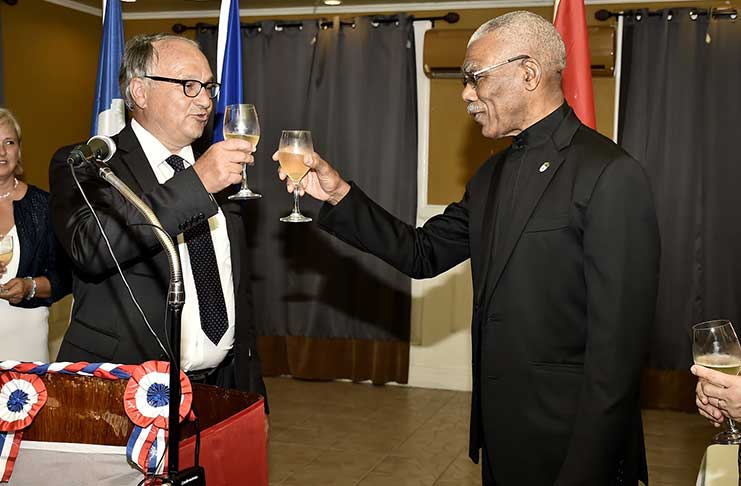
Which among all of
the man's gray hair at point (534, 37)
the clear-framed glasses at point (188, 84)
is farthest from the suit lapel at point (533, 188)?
the clear-framed glasses at point (188, 84)

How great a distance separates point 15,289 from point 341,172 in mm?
3150

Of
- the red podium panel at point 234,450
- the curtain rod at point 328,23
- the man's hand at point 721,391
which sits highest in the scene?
the curtain rod at point 328,23

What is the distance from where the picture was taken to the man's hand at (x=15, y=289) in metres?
3.43

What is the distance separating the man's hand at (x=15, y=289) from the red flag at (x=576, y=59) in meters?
2.39

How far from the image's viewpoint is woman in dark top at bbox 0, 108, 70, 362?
3529mm

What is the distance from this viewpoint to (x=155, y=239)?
82.6 inches

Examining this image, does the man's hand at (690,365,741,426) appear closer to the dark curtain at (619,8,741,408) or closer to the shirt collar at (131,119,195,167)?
the shirt collar at (131,119,195,167)

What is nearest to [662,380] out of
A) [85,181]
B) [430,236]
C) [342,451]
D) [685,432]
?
[685,432]

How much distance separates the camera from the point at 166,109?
7.85 feet

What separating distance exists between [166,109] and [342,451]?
2.97 m

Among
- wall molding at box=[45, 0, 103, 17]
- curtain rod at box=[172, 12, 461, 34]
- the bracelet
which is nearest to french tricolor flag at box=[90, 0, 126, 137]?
the bracelet

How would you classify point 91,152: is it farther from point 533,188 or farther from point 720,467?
point 720,467

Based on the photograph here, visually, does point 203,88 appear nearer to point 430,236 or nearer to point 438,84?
point 430,236

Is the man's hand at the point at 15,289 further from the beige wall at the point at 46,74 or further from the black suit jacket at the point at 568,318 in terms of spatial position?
the beige wall at the point at 46,74
